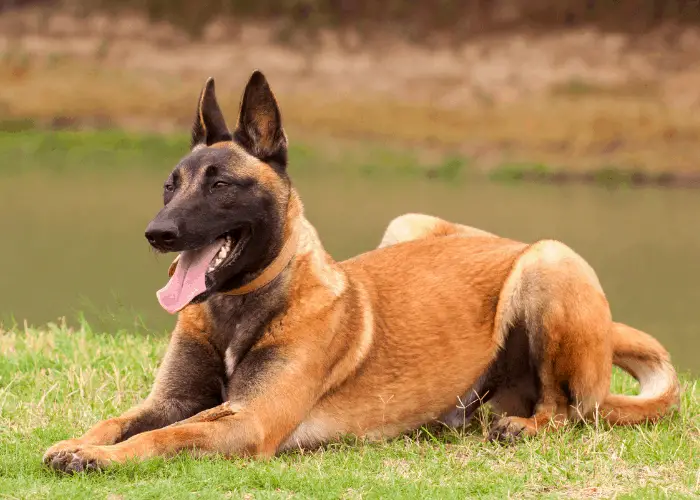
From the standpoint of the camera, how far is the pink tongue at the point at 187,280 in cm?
620

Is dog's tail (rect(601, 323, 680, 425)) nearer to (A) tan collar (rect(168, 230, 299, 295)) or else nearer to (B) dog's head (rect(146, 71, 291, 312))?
(A) tan collar (rect(168, 230, 299, 295))

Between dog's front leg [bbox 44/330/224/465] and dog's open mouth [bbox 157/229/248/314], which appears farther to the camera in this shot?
dog's front leg [bbox 44/330/224/465]

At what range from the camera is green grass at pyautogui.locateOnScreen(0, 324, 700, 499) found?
5.71 m

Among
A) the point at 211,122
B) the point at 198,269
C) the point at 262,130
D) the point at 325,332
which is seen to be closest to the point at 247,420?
the point at 325,332

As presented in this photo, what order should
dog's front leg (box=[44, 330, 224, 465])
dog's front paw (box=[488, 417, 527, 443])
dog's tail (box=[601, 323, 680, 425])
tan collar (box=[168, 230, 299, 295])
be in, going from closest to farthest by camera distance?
1. tan collar (box=[168, 230, 299, 295])
2. dog's front leg (box=[44, 330, 224, 465])
3. dog's front paw (box=[488, 417, 527, 443])
4. dog's tail (box=[601, 323, 680, 425])

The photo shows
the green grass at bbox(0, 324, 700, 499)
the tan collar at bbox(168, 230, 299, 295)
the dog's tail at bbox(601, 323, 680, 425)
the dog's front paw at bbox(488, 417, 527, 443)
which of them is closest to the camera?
the green grass at bbox(0, 324, 700, 499)

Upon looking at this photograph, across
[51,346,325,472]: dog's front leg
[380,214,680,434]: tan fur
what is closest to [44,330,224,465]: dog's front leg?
[51,346,325,472]: dog's front leg

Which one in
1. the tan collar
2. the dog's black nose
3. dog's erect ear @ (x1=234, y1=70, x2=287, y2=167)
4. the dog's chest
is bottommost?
the dog's chest

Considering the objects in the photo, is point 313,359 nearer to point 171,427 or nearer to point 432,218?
point 171,427

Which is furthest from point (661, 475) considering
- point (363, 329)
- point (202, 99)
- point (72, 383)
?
point (72, 383)

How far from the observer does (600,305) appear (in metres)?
7.35

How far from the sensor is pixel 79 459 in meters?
5.80

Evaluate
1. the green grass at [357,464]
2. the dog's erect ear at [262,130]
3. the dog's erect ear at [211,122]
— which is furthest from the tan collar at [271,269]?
the green grass at [357,464]

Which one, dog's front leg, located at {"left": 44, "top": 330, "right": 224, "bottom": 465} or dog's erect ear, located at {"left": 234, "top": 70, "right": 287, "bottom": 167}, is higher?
dog's erect ear, located at {"left": 234, "top": 70, "right": 287, "bottom": 167}
